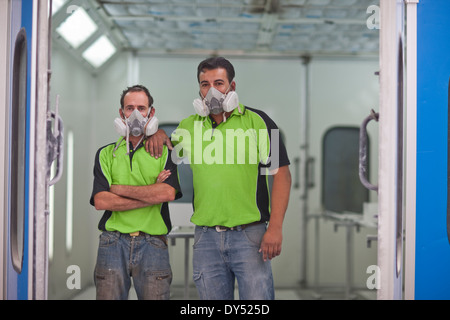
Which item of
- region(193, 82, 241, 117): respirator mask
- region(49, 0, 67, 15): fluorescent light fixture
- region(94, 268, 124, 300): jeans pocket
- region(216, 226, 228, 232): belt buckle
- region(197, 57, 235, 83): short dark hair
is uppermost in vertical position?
region(49, 0, 67, 15): fluorescent light fixture

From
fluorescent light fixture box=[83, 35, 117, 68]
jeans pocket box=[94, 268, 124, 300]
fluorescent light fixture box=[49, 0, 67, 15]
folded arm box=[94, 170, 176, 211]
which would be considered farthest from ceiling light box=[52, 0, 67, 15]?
jeans pocket box=[94, 268, 124, 300]

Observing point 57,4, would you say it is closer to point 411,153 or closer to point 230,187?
point 230,187

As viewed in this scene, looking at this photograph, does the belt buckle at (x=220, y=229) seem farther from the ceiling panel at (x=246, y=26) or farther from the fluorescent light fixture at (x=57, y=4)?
the fluorescent light fixture at (x=57, y=4)

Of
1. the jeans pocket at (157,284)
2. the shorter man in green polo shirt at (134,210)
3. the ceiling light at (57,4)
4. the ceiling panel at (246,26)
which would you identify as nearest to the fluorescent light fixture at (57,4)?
the ceiling light at (57,4)

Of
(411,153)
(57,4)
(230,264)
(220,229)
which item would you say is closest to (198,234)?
(220,229)

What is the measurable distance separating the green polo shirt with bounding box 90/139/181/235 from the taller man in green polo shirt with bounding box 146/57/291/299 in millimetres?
83

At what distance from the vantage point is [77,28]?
198 inches

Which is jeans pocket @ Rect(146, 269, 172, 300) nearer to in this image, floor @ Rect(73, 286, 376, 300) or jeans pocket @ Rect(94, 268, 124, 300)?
jeans pocket @ Rect(94, 268, 124, 300)

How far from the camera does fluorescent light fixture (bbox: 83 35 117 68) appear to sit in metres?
5.57

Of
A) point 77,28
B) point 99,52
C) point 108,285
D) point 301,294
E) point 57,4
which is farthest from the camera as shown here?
point 301,294

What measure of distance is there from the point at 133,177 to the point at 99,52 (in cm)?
329
